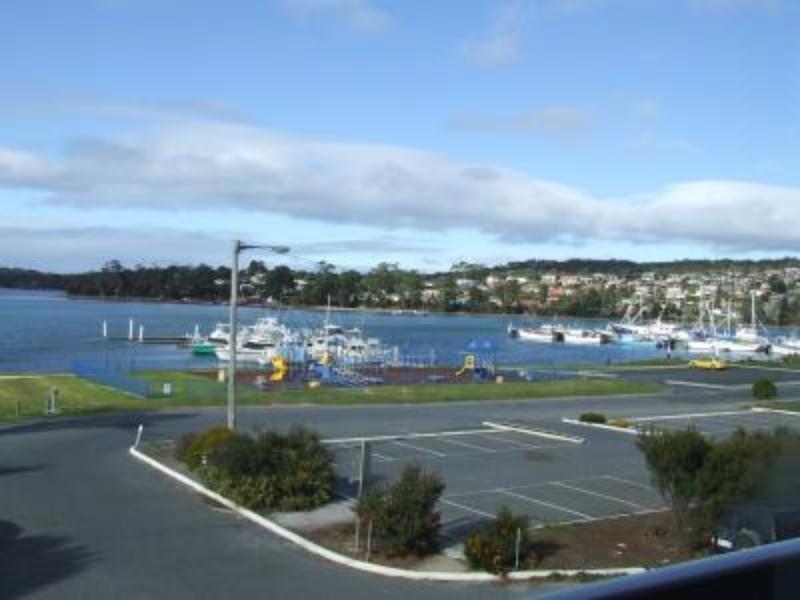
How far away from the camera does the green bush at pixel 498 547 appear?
17.7m

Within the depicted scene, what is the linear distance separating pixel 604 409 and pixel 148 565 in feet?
107

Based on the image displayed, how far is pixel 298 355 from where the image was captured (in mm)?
94375

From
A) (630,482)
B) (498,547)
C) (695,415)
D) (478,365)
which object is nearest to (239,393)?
(695,415)

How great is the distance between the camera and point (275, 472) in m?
Answer: 23.3

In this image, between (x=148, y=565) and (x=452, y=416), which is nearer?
(x=148, y=565)

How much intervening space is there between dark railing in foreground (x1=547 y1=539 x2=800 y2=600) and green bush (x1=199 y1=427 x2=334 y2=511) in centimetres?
2077

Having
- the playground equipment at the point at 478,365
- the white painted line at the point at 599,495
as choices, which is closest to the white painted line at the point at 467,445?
the white painted line at the point at 599,495

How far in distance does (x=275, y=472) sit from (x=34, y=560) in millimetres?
6637

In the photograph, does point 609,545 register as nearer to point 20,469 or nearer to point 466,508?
point 466,508

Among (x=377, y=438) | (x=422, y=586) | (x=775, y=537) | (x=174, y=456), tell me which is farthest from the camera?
(x=377, y=438)

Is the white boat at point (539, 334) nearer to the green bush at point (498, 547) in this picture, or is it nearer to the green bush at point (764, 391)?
the green bush at point (764, 391)

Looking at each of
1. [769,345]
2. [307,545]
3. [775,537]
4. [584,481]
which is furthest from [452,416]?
[769,345]

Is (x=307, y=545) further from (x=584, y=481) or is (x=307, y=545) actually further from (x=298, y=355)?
(x=298, y=355)

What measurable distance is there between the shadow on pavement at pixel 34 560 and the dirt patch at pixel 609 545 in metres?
7.95
